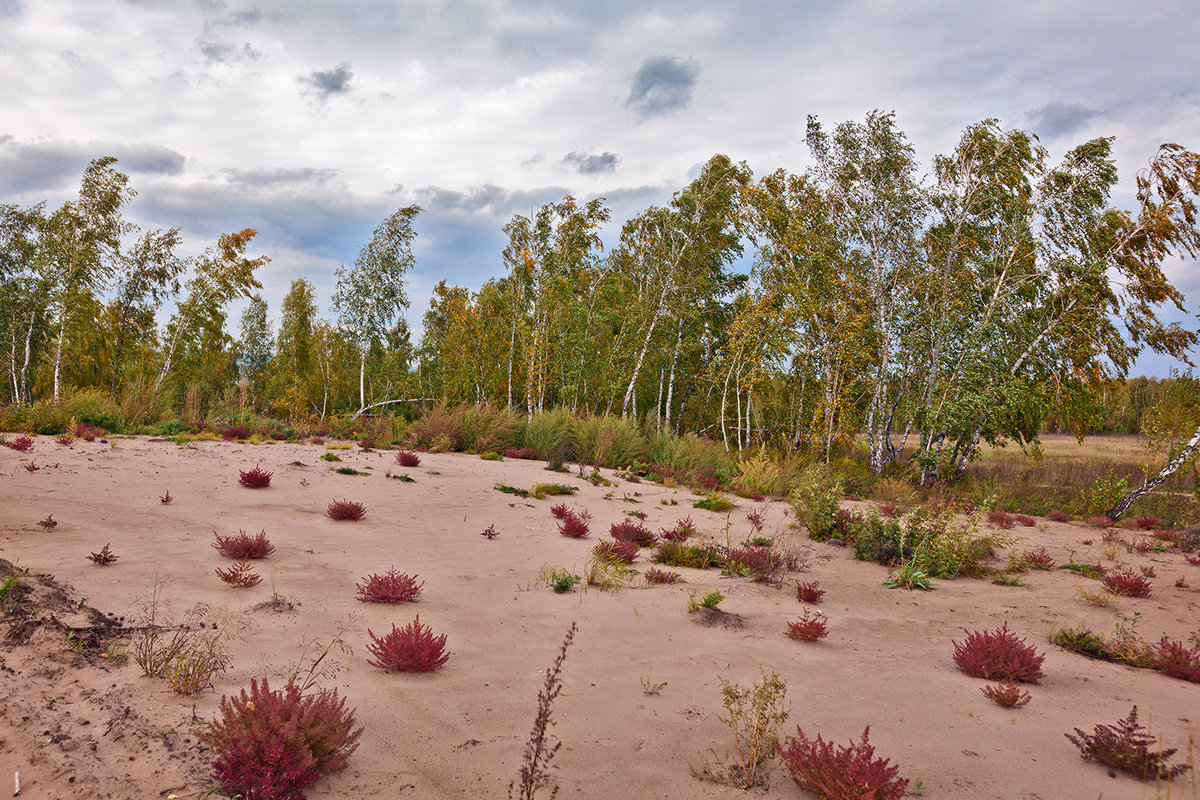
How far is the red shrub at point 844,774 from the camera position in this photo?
2541mm

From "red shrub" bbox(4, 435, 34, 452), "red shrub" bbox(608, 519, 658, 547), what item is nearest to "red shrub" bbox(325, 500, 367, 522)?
"red shrub" bbox(608, 519, 658, 547)

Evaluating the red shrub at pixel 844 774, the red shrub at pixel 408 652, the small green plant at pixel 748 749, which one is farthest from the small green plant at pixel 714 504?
the red shrub at pixel 844 774

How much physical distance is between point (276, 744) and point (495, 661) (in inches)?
73.8

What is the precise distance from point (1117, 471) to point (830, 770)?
95.5 ft

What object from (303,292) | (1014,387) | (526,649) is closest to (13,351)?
(303,292)

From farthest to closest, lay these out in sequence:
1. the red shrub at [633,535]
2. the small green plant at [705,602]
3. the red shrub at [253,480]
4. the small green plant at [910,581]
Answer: the red shrub at [253,480] → the red shrub at [633,535] → the small green plant at [910,581] → the small green plant at [705,602]

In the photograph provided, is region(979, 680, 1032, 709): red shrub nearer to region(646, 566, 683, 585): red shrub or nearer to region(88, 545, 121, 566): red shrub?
region(646, 566, 683, 585): red shrub

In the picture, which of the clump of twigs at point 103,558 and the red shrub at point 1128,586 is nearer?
the clump of twigs at point 103,558

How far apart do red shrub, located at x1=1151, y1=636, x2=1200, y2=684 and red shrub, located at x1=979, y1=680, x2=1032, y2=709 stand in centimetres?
162

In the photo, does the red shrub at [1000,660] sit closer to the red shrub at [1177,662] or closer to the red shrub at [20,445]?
the red shrub at [1177,662]

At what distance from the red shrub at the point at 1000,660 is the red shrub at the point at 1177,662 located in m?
1.09

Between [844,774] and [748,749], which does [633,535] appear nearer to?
[748,749]

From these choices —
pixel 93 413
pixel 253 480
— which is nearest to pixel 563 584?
pixel 253 480

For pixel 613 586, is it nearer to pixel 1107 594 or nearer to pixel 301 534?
pixel 301 534
